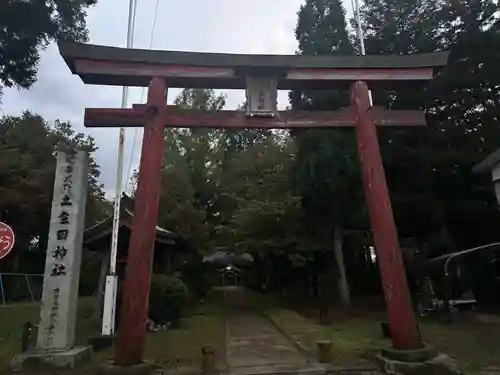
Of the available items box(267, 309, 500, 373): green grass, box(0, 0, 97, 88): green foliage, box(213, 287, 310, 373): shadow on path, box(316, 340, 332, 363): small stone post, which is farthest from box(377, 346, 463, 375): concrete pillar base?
box(0, 0, 97, 88): green foliage

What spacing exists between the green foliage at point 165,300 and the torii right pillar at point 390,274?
842 cm

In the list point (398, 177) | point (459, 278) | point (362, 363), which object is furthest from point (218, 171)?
point (362, 363)

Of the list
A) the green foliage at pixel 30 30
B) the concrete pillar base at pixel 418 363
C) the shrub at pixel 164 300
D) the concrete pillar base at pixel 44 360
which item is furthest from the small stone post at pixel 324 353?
the green foliage at pixel 30 30

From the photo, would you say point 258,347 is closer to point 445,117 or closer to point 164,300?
point 164,300

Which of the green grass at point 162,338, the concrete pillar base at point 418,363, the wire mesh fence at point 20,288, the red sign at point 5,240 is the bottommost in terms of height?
the concrete pillar base at point 418,363

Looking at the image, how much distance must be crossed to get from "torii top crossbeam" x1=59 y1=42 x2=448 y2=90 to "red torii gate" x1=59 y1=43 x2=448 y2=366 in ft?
0.06

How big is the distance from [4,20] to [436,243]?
16.5m

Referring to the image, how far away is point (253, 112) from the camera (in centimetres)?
872

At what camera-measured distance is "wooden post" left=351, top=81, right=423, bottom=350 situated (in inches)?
303

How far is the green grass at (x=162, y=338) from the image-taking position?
9.13 m

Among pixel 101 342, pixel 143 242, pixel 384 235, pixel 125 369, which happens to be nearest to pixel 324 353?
pixel 384 235

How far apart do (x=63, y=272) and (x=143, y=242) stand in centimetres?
249

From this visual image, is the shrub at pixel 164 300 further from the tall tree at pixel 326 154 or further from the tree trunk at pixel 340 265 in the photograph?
the tree trunk at pixel 340 265

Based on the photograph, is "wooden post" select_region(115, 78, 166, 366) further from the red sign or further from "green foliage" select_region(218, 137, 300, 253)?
"green foliage" select_region(218, 137, 300, 253)
